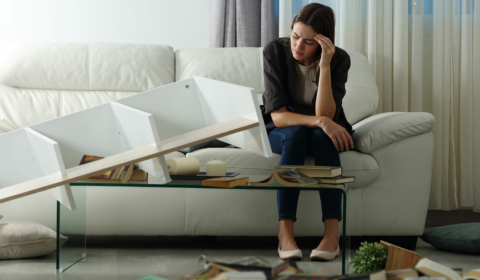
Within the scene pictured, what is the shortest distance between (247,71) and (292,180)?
4.10 ft

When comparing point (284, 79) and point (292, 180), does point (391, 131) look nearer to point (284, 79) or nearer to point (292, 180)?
point (284, 79)

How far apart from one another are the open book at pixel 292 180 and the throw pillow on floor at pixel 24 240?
804 mm

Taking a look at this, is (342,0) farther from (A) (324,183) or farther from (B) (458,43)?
(A) (324,183)

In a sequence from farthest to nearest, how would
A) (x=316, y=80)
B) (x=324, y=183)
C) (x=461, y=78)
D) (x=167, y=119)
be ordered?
1. (x=461, y=78)
2. (x=316, y=80)
3. (x=167, y=119)
4. (x=324, y=183)

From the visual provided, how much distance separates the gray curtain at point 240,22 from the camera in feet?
8.82

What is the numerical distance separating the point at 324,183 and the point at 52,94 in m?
1.59

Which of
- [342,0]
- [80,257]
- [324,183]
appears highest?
A: [342,0]

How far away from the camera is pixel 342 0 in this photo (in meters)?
2.67

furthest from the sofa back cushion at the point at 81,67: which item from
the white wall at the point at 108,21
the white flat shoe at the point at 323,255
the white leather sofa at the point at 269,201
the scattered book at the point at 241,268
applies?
the scattered book at the point at 241,268

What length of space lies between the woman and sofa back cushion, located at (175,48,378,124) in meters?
0.44

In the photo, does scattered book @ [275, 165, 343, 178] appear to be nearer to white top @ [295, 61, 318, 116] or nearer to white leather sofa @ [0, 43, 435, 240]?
white leather sofa @ [0, 43, 435, 240]

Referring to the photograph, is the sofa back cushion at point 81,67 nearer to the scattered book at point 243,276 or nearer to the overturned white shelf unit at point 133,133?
the overturned white shelf unit at point 133,133

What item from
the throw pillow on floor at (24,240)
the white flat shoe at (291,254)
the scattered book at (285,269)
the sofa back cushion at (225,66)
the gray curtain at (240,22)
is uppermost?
the gray curtain at (240,22)

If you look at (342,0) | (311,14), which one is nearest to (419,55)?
(342,0)
